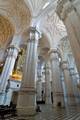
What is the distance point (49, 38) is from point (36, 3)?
400 centimetres

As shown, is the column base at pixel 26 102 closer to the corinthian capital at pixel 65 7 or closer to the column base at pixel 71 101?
the corinthian capital at pixel 65 7

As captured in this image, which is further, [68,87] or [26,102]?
[68,87]

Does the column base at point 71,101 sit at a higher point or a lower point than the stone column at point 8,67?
lower

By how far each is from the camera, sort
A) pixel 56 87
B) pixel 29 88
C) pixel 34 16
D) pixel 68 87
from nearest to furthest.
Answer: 1. pixel 29 88
2. pixel 56 87
3. pixel 34 16
4. pixel 68 87

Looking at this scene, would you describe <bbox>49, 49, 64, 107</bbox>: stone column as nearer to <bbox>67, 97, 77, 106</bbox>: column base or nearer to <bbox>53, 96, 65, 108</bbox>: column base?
<bbox>53, 96, 65, 108</bbox>: column base

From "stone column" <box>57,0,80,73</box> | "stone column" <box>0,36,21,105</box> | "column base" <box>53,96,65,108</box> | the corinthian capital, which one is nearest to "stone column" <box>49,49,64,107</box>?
"column base" <box>53,96,65,108</box>

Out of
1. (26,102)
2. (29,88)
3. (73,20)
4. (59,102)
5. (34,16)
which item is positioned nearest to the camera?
(73,20)

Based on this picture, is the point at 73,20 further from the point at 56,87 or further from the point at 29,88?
the point at 56,87

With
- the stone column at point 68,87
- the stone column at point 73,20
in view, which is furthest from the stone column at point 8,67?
the stone column at point 73,20

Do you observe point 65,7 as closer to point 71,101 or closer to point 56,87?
point 56,87

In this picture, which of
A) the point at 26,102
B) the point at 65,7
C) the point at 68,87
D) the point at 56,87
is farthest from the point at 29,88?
the point at 68,87

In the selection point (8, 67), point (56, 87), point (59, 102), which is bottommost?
point (59, 102)

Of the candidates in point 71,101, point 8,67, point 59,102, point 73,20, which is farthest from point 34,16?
point 71,101

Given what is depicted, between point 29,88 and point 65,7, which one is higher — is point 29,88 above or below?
below
